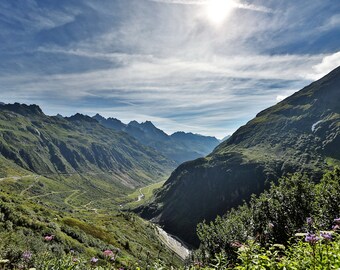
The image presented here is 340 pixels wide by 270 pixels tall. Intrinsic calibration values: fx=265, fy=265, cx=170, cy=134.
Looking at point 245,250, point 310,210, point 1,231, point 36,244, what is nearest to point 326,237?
point 245,250

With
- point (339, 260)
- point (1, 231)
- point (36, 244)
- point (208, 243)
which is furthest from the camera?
point (208, 243)

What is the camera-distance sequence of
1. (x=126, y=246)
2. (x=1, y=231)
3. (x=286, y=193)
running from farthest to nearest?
(x=126, y=246)
(x=286, y=193)
(x=1, y=231)

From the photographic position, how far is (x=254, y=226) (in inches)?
1967

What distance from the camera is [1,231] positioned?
1337 inches

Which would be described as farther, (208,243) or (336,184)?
(208,243)

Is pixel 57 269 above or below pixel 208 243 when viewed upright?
above

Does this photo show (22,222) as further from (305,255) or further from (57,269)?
(305,255)

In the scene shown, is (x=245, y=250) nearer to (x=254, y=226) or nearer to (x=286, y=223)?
(x=286, y=223)

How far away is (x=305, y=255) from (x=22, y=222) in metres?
44.1

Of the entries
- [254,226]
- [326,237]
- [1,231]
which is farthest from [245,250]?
[254,226]

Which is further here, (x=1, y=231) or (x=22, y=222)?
(x=22, y=222)

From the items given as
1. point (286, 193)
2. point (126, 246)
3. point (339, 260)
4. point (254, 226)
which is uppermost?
point (339, 260)

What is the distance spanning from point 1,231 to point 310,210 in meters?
44.5

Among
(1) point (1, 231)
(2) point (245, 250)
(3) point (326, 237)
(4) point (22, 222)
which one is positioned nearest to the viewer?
(3) point (326, 237)
